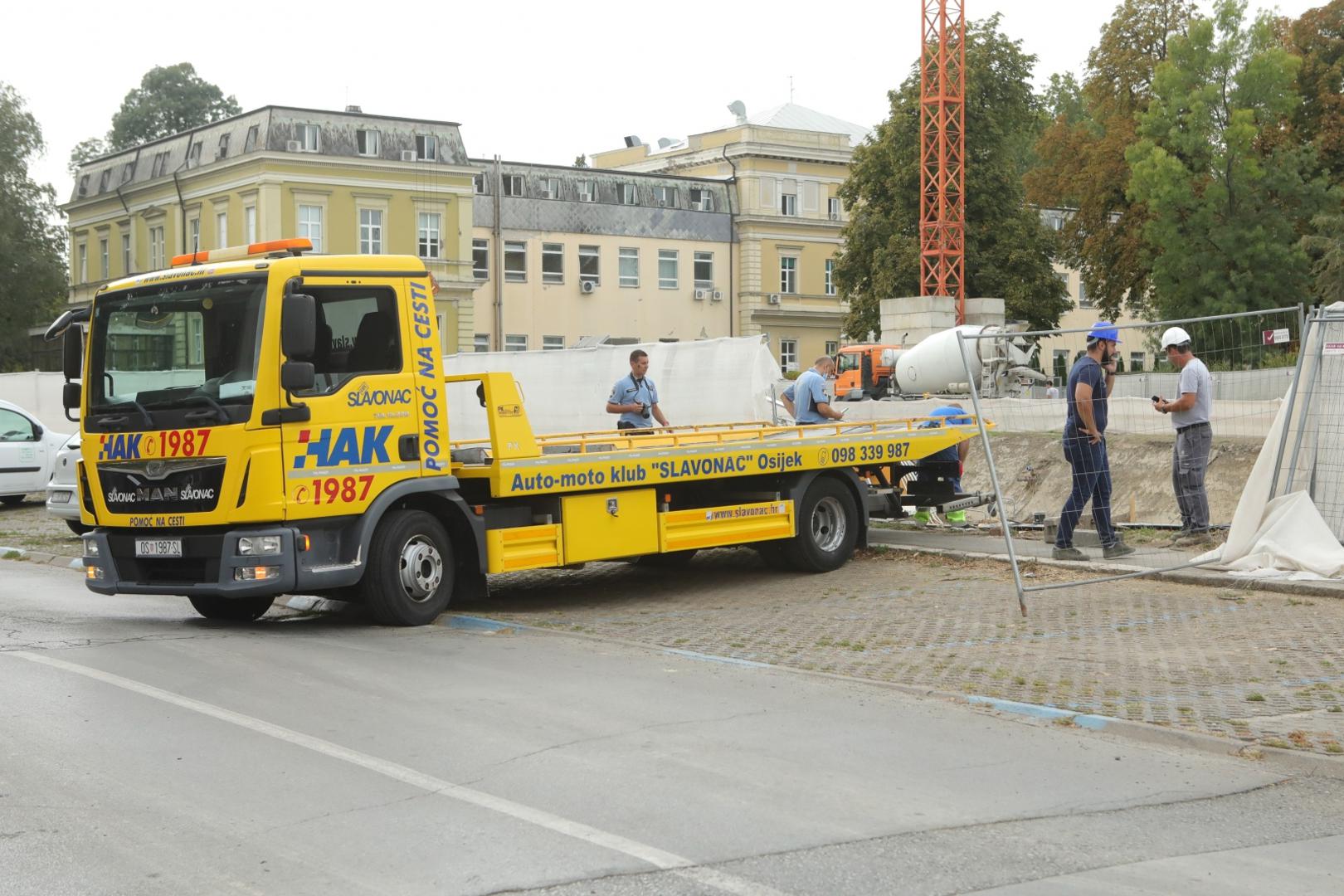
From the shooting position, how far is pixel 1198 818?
251 inches

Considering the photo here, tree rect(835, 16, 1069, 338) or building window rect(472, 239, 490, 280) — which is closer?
tree rect(835, 16, 1069, 338)

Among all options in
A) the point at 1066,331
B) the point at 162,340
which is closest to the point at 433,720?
the point at 162,340

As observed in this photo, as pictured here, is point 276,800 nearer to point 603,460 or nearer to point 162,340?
point 162,340

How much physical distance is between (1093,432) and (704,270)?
206 ft

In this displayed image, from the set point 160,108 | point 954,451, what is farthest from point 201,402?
point 160,108

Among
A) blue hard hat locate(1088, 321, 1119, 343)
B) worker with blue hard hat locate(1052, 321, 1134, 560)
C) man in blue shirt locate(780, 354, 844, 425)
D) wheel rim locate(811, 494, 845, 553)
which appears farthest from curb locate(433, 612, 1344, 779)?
man in blue shirt locate(780, 354, 844, 425)

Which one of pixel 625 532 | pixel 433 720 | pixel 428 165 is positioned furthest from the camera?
pixel 428 165

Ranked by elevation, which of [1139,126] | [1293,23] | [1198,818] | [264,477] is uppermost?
[1293,23]

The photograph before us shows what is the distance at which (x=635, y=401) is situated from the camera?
17.1m

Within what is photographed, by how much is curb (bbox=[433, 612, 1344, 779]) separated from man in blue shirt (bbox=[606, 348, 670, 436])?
669 centimetres

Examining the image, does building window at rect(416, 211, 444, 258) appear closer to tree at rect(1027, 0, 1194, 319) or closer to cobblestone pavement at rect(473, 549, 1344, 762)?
tree at rect(1027, 0, 1194, 319)

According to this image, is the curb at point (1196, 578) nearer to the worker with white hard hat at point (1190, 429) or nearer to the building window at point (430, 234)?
the worker with white hard hat at point (1190, 429)

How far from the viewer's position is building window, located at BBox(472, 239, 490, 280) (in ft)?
224

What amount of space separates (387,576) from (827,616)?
10.9 feet
